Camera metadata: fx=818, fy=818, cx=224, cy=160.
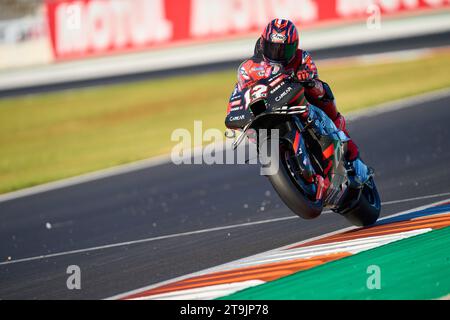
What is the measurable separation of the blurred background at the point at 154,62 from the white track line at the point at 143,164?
2.42ft

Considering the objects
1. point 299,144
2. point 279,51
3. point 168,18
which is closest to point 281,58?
point 279,51

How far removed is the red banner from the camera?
23047 mm

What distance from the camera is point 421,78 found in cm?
1894

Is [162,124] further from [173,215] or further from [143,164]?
[173,215]

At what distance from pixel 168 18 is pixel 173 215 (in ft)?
52.5

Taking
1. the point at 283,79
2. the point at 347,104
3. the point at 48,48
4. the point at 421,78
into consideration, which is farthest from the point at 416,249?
the point at 48,48

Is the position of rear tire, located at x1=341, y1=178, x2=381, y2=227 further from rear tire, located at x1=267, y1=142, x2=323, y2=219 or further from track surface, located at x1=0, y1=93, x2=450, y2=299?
rear tire, located at x1=267, y1=142, x2=323, y2=219

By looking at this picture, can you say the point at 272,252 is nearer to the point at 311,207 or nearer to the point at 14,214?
the point at 311,207

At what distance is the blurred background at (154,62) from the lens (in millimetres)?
18703

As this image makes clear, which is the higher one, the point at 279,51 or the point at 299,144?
the point at 279,51

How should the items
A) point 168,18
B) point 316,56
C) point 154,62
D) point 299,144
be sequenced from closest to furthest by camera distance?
point 299,144 → point 316,56 → point 168,18 → point 154,62

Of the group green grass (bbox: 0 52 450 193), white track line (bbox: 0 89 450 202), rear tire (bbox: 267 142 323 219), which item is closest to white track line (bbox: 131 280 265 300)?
rear tire (bbox: 267 142 323 219)

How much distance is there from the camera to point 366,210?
7.95 m

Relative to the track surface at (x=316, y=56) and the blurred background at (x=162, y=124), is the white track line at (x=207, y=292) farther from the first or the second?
the track surface at (x=316, y=56)
